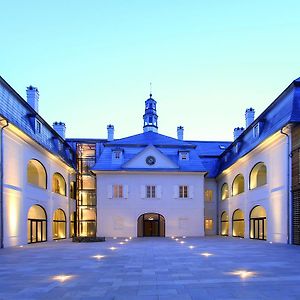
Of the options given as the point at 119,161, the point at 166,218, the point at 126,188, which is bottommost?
the point at 166,218

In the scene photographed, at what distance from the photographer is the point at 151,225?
3584cm

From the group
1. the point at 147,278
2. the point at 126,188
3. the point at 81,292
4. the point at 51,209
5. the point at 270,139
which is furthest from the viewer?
the point at 126,188

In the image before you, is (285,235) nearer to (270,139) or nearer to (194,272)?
(270,139)

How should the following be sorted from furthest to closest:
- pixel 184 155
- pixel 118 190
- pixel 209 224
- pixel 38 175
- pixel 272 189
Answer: pixel 209 224, pixel 184 155, pixel 118 190, pixel 38 175, pixel 272 189

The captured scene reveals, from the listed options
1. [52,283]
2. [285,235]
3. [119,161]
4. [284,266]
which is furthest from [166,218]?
[52,283]

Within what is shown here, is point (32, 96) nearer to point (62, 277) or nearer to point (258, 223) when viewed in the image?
point (258, 223)

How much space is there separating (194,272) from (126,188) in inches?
955

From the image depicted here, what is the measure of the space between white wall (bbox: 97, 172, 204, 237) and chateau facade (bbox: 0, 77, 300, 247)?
96 millimetres

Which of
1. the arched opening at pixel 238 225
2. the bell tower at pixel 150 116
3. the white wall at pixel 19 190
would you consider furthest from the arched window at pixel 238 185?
the white wall at pixel 19 190

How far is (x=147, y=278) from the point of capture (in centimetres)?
937

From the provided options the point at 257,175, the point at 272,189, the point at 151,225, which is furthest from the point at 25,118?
the point at 257,175

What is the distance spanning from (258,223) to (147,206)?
37.1 ft

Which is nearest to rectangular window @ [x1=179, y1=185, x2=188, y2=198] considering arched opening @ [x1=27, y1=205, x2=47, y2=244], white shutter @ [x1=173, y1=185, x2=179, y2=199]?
white shutter @ [x1=173, y1=185, x2=179, y2=199]

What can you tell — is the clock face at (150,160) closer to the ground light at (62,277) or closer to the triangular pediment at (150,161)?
the triangular pediment at (150,161)
